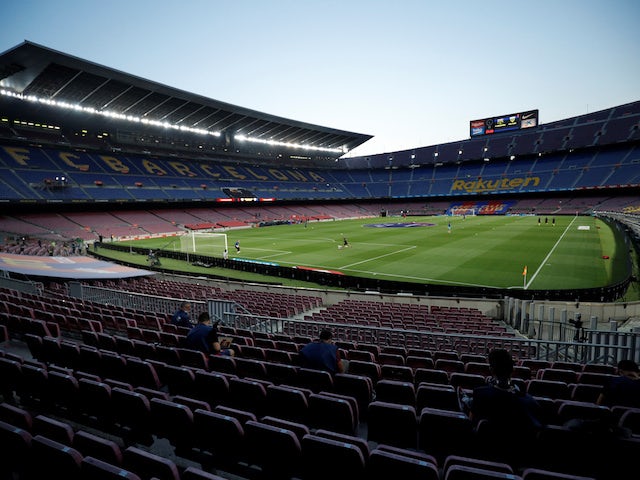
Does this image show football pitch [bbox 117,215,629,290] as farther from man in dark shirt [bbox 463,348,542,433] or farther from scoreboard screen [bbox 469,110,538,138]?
scoreboard screen [bbox 469,110,538,138]

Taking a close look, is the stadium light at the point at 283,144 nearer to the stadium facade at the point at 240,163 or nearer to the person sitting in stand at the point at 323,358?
the stadium facade at the point at 240,163

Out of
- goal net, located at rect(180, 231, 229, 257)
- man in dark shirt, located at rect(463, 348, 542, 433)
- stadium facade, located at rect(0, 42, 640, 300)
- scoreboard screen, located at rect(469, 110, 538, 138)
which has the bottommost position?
goal net, located at rect(180, 231, 229, 257)

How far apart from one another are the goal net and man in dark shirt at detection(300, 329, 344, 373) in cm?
2793

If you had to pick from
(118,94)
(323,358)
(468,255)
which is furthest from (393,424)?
(118,94)

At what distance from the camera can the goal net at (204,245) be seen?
34.4 m

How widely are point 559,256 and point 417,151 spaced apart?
85.7 metres

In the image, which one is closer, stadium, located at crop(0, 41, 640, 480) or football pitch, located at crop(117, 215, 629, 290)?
stadium, located at crop(0, 41, 640, 480)

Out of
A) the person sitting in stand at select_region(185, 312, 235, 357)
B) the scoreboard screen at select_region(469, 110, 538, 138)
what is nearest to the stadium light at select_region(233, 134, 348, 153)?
the scoreboard screen at select_region(469, 110, 538, 138)

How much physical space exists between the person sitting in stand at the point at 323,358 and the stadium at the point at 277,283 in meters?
0.26

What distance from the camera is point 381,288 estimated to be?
20281 millimetres

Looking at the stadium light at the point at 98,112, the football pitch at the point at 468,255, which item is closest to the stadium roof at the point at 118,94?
the stadium light at the point at 98,112

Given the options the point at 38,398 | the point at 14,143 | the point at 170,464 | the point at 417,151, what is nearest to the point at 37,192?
the point at 14,143

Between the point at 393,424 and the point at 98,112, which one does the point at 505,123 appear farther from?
the point at 393,424

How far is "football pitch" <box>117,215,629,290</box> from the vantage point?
2183 cm
